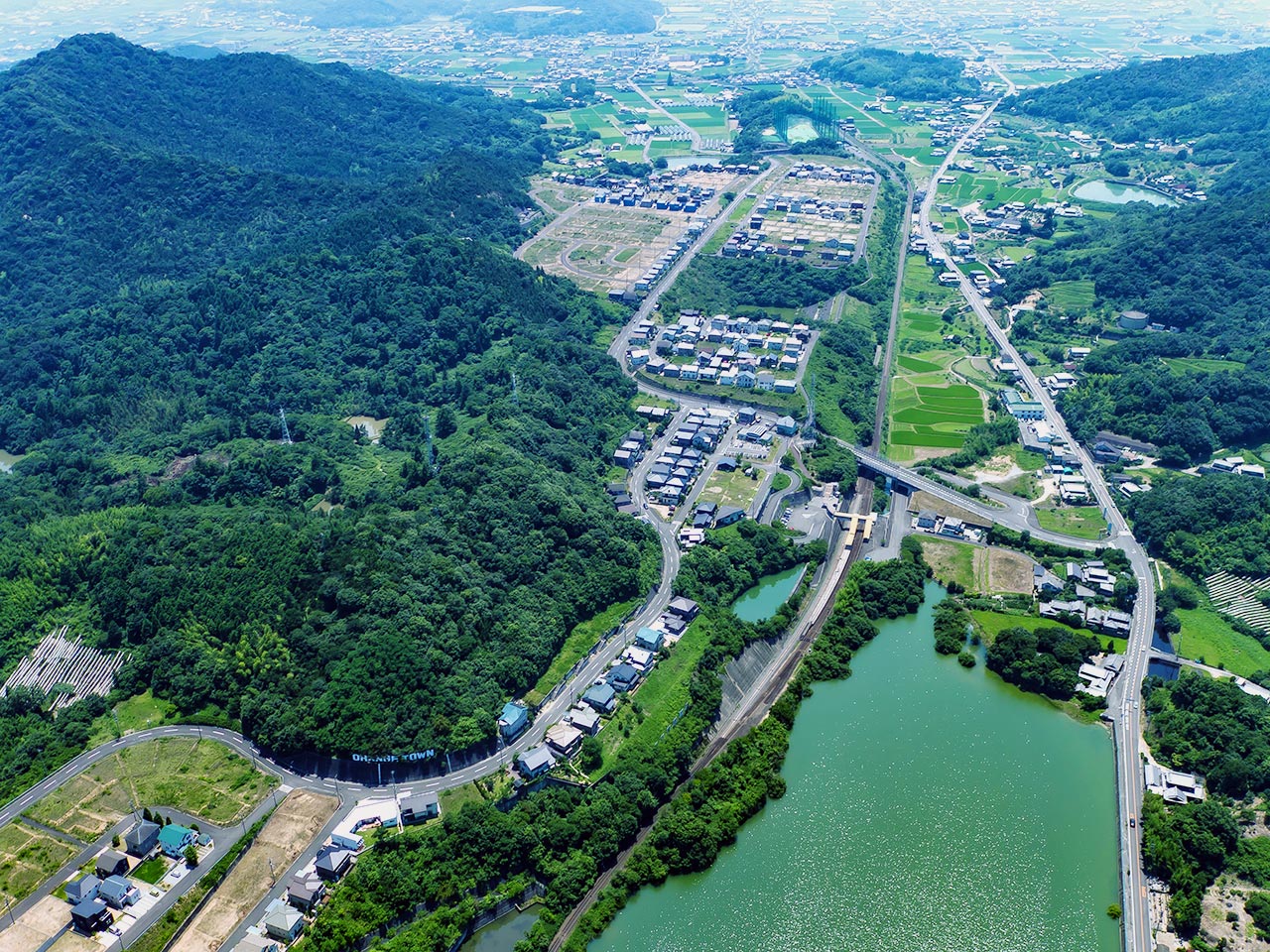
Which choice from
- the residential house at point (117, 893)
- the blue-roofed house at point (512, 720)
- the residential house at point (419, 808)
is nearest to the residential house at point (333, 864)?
the residential house at point (419, 808)

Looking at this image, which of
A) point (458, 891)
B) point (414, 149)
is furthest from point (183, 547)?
point (414, 149)

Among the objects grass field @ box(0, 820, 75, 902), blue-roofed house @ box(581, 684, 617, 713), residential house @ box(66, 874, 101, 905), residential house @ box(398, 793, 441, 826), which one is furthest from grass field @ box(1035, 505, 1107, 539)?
grass field @ box(0, 820, 75, 902)

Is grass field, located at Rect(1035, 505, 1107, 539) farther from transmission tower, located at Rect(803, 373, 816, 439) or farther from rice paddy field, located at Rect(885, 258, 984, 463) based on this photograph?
transmission tower, located at Rect(803, 373, 816, 439)

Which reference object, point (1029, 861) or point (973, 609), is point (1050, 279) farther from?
point (1029, 861)

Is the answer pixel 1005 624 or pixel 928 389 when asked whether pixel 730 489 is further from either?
pixel 928 389

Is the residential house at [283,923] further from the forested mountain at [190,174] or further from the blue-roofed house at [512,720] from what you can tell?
the forested mountain at [190,174]

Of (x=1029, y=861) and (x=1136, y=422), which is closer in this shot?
(x=1029, y=861)

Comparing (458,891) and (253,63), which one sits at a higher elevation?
(253,63)
